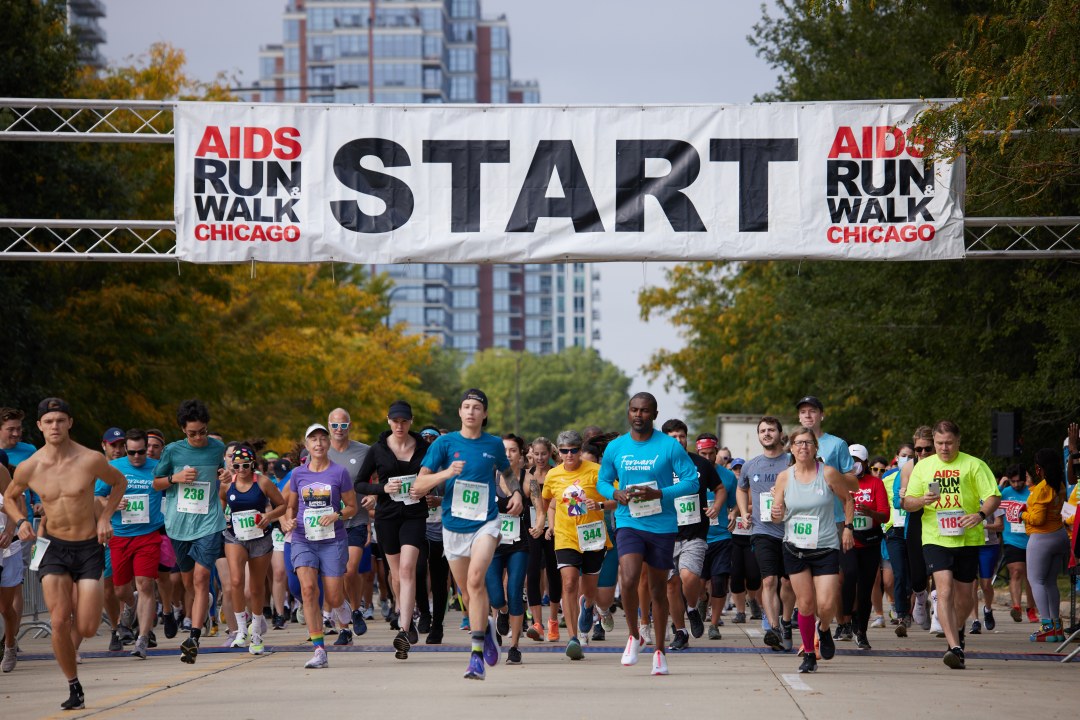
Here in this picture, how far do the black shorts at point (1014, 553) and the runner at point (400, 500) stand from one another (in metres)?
8.09

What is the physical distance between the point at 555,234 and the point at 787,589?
178 inches

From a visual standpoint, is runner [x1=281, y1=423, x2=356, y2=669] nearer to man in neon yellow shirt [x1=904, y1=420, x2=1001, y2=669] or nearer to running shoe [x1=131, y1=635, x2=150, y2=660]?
running shoe [x1=131, y1=635, x2=150, y2=660]

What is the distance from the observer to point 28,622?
790 inches

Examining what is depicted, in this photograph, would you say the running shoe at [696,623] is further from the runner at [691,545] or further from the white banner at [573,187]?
the white banner at [573,187]

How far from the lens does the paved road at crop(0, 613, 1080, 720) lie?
35.0 feet

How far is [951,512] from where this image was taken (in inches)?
554

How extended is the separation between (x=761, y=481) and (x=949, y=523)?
192 cm

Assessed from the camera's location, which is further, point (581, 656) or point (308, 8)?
point (308, 8)

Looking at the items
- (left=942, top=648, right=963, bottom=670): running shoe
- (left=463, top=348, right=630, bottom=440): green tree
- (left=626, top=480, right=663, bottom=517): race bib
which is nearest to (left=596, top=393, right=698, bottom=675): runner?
(left=626, top=480, right=663, bottom=517): race bib

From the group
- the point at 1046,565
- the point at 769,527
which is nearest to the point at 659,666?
the point at 769,527

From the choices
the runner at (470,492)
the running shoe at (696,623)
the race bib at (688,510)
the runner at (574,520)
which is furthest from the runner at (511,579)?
the running shoe at (696,623)

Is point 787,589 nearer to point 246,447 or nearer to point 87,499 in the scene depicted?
point 246,447

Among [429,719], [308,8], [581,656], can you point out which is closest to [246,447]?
[581,656]

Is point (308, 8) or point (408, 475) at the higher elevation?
point (308, 8)
